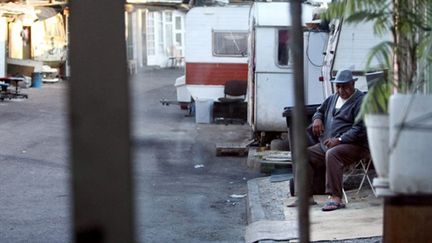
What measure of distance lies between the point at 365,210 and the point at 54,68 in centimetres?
2774

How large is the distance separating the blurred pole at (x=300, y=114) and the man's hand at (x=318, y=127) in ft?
19.2

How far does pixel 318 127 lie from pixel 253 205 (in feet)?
3.89

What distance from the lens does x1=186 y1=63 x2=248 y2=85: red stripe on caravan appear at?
19.0 metres

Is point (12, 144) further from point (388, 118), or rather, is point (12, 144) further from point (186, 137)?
point (388, 118)

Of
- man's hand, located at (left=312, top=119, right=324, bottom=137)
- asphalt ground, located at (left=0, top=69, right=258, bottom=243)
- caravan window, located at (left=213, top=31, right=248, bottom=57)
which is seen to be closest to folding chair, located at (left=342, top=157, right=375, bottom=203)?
man's hand, located at (left=312, top=119, right=324, bottom=137)

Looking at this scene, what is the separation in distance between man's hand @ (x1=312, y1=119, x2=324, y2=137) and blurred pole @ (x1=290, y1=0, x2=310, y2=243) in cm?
586

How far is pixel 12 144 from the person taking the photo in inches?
617

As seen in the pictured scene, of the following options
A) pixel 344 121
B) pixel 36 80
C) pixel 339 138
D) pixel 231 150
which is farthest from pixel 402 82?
pixel 36 80

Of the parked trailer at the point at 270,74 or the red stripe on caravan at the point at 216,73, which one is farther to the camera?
the red stripe on caravan at the point at 216,73

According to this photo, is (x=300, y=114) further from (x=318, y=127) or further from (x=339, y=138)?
(x=318, y=127)

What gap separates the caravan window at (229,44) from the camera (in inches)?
744

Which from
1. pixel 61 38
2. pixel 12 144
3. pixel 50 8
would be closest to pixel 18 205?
pixel 12 144

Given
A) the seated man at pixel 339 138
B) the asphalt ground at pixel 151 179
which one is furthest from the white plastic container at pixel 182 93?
the seated man at pixel 339 138

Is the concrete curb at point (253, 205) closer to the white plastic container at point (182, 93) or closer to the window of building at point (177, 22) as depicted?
the white plastic container at point (182, 93)
